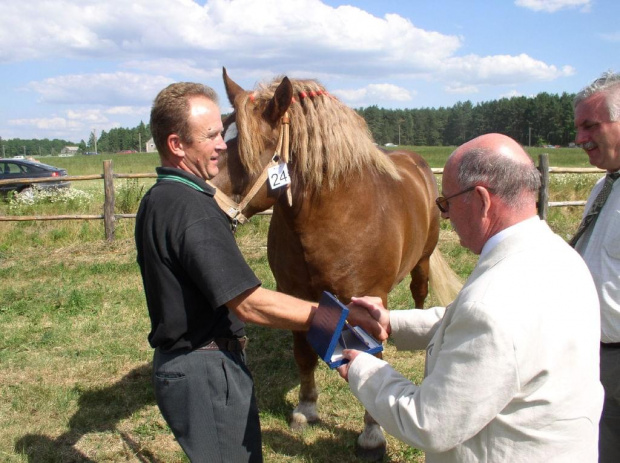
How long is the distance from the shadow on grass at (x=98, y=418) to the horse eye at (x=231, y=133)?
7.03ft

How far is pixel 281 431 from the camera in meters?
3.68

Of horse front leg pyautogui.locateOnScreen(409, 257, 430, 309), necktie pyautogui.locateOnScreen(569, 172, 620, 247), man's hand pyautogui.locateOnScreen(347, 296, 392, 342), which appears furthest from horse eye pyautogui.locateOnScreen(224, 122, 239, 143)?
horse front leg pyautogui.locateOnScreen(409, 257, 430, 309)

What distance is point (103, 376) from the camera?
4492mm

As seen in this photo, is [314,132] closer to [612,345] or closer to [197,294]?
[197,294]

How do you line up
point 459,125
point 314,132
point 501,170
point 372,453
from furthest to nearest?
point 459,125 < point 372,453 < point 314,132 < point 501,170

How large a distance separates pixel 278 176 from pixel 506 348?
1.82 metres

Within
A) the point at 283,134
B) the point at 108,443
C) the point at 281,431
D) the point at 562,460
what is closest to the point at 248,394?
the point at 562,460

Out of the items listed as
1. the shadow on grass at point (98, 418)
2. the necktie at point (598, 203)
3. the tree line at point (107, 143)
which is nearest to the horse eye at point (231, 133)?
the necktie at point (598, 203)

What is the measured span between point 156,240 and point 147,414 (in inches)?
105

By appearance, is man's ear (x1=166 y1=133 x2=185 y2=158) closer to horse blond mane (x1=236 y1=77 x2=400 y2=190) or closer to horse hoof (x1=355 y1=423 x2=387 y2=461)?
horse blond mane (x1=236 y1=77 x2=400 y2=190)

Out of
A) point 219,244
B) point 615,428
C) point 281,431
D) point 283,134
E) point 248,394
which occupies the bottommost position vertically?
point 281,431

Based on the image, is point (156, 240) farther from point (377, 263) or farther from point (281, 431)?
point (281, 431)

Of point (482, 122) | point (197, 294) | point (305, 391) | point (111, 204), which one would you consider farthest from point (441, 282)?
point (482, 122)

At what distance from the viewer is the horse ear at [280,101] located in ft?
8.86
